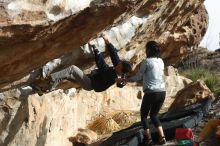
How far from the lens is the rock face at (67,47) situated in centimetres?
877

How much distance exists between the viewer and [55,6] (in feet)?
28.9

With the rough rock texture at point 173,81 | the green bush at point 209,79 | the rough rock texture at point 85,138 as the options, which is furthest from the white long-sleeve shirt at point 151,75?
the rough rock texture at point 173,81

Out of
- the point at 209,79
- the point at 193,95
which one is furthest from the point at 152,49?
the point at 209,79

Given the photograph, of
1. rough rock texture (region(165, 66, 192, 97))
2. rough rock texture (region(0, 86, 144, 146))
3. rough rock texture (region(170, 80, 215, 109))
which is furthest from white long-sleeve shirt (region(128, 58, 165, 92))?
rough rock texture (region(165, 66, 192, 97))

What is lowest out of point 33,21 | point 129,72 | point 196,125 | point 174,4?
point 196,125

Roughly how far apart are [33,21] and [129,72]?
2562mm

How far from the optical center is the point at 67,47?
1045 centimetres

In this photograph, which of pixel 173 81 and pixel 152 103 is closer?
pixel 152 103

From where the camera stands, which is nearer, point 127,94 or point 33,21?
point 33,21

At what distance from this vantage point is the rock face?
8773 millimetres

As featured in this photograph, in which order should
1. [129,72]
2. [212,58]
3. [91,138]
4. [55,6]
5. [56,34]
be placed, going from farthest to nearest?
[212,58]
[91,138]
[129,72]
[56,34]
[55,6]

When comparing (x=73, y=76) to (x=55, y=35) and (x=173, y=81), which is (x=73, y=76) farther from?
(x=173, y=81)

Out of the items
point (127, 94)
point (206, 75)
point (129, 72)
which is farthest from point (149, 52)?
point (206, 75)

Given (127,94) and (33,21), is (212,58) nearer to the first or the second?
(127,94)
